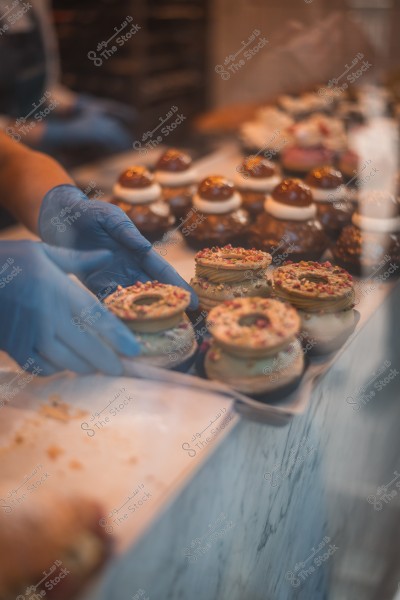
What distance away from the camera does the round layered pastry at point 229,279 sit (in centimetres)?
151

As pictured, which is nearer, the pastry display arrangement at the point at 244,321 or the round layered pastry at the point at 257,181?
the pastry display arrangement at the point at 244,321

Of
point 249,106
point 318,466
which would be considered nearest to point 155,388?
point 318,466

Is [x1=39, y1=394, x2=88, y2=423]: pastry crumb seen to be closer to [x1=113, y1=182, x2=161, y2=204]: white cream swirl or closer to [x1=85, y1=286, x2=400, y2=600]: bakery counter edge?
[x1=85, y1=286, x2=400, y2=600]: bakery counter edge

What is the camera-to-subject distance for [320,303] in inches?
59.6

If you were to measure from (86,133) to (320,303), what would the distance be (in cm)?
133

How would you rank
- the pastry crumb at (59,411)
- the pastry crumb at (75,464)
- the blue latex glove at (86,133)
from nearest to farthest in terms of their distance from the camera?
the pastry crumb at (75,464) → the pastry crumb at (59,411) → the blue latex glove at (86,133)

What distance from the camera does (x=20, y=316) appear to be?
1.18 meters

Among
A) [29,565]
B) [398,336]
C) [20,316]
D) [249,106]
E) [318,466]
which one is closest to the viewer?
[29,565]

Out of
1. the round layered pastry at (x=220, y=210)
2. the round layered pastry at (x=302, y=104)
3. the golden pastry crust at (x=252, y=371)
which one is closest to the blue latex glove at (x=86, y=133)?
the round layered pastry at (x=220, y=210)

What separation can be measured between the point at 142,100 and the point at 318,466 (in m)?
3.43

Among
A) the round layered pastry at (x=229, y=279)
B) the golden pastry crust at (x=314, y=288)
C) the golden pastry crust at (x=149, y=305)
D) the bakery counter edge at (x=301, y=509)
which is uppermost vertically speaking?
the golden pastry crust at (x=149, y=305)

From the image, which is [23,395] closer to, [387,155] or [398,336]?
[398,336]

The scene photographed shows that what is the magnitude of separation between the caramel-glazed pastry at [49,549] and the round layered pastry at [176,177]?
158 centimetres

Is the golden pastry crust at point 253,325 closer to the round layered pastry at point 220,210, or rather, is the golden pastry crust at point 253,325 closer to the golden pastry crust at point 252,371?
the golden pastry crust at point 252,371
